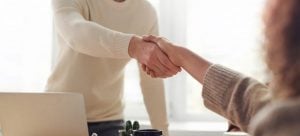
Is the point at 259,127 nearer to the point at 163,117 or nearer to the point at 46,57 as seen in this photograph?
the point at 163,117

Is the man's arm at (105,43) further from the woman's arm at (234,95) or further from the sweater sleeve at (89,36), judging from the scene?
the woman's arm at (234,95)

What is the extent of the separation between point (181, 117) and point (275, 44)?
80.6 inches

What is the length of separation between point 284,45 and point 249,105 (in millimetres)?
227

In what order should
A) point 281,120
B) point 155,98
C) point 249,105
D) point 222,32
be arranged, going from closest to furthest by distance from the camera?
1. point 281,120
2. point 249,105
3. point 155,98
4. point 222,32

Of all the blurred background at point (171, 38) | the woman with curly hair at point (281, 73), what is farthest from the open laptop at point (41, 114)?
the blurred background at point (171, 38)

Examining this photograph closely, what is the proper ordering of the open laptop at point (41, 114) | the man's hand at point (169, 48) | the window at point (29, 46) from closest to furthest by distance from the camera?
the open laptop at point (41, 114), the man's hand at point (169, 48), the window at point (29, 46)

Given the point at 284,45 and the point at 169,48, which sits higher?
the point at 169,48

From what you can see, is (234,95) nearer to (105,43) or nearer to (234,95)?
(234,95)

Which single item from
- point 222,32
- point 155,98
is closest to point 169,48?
point 155,98

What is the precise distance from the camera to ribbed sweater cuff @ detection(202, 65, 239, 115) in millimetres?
1051

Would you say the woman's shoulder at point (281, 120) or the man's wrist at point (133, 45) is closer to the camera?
the woman's shoulder at point (281, 120)

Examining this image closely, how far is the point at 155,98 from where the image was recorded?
6.86 ft

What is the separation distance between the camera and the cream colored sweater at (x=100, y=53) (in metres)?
1.68

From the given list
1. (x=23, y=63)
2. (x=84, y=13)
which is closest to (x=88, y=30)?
(x=84, y=13)
